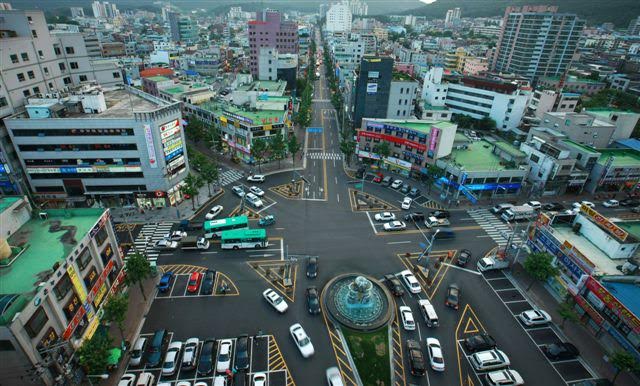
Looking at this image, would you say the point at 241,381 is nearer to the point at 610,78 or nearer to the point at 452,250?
the point at 452,250

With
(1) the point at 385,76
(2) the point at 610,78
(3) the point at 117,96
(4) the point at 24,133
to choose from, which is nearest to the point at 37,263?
(4) the point at 24,133

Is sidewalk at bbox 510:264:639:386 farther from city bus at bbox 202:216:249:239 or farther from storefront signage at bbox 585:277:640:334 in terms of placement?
city bus at bbox 202:216:249:239

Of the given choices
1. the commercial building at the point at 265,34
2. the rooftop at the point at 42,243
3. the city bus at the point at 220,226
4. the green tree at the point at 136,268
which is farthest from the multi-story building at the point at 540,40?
the rooftop at the point at 42,243

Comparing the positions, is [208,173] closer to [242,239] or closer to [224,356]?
[242,239]

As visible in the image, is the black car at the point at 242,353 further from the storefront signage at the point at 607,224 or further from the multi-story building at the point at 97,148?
the storefront signage at the point at 607,224

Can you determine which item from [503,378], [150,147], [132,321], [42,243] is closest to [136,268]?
[132,321]

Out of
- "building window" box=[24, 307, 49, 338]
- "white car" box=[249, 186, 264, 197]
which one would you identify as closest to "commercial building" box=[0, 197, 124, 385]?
"building window" box=[24, 307, 49, 338]

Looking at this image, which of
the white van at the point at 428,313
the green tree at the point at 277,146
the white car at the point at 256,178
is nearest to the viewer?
the white van at the point at 428,313
